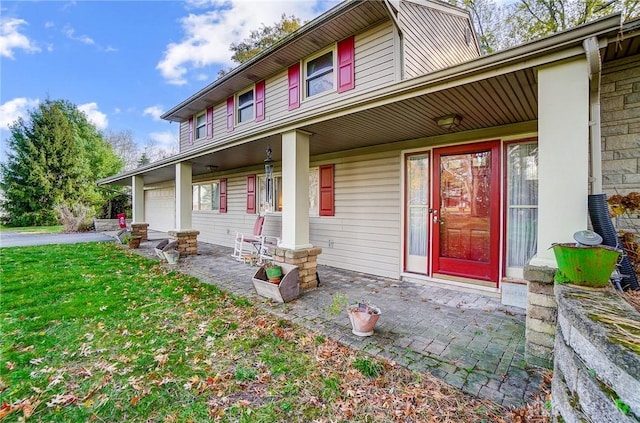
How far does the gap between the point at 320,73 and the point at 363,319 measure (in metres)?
5.42

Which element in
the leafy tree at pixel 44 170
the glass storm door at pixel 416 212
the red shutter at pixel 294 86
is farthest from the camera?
the leafy tree at pixel 44 170

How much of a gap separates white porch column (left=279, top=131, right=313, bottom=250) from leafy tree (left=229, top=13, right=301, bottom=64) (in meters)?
10.2

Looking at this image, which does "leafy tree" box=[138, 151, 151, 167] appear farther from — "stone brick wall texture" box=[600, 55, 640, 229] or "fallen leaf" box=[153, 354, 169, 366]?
"stone brick wall texture" box=[600, 55, 640, 229]

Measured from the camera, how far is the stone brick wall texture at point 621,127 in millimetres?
2982

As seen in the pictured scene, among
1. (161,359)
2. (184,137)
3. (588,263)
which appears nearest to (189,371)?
(161,359)

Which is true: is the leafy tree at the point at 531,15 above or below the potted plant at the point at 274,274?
above

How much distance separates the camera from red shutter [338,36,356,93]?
5.59 meters

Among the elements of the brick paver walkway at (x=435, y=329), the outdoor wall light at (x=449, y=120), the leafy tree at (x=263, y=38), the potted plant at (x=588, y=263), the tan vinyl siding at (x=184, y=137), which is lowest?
the brick paver walkway at (x=435, y=329)

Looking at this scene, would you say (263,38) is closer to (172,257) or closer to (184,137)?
(184,137)

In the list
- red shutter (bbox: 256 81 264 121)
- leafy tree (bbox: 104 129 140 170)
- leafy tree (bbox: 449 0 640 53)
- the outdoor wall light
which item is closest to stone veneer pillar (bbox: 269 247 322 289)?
the outdoor wall light

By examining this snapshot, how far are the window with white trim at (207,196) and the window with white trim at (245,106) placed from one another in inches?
93.5

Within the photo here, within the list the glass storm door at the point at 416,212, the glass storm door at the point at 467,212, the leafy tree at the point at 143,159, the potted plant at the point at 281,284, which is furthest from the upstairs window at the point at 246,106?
the leafy tree at the point at 143,159

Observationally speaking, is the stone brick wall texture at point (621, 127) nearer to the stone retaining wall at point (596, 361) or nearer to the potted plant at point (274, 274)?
the stone retaining wall at point (596, 361)

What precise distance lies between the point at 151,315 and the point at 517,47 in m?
4.54
